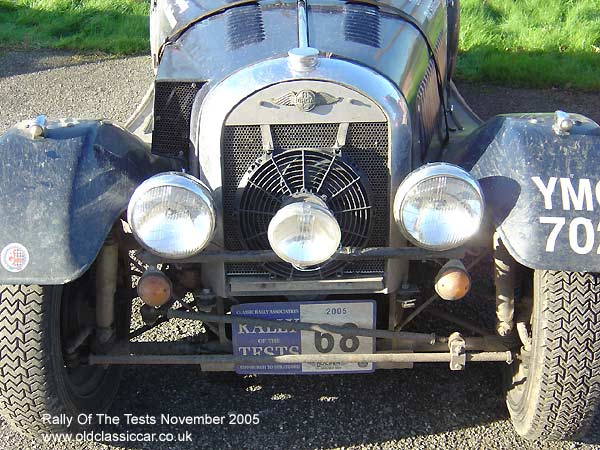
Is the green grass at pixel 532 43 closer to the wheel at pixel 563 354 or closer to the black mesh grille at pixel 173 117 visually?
the black mesh grille at pixel 173 117

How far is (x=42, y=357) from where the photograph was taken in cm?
277

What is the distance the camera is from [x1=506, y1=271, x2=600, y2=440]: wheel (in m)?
2.72

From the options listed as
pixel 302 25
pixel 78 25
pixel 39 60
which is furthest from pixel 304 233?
pixel 78 25

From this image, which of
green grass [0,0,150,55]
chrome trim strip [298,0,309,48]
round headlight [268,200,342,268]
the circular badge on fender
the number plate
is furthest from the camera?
green grass [0,0,150,55]

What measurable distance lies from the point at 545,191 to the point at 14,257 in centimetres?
188

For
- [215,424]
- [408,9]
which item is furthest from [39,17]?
[215,424]

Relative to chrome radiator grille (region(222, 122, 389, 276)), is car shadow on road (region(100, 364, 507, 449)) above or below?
below

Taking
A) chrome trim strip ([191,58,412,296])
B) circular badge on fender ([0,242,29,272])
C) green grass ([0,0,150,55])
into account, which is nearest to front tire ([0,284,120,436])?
circular badge on fender ([0,242,29,272])

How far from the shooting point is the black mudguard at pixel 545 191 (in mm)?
2609

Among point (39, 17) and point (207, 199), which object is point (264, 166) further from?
point (39, 17)

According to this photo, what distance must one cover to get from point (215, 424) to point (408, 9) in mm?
2208

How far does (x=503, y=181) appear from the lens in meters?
2.75

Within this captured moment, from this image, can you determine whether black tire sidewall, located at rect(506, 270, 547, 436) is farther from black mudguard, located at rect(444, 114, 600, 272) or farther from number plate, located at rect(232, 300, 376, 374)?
number plate, located at rect(232, 300, 376, 374)

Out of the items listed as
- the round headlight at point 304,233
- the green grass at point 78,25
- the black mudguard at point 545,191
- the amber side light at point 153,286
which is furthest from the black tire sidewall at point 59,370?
the green grass at point 78,25
